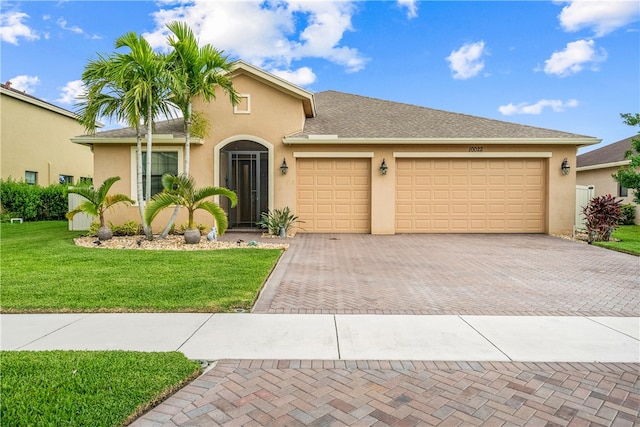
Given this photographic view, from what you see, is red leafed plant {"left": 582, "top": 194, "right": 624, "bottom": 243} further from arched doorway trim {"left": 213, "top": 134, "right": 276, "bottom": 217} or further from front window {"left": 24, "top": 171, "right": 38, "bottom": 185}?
front window {"left": 24, "top": 171, "right": 38, "bottom": 185}

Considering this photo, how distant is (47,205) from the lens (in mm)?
19344

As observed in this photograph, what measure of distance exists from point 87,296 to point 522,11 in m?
14.4

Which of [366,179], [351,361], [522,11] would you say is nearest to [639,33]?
[522,11]

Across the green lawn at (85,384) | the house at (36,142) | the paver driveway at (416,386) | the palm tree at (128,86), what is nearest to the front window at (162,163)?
the palm tree at (128,86)

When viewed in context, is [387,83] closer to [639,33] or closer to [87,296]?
[639,33]

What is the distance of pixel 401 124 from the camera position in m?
15.1

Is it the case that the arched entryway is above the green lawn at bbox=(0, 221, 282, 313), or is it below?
above

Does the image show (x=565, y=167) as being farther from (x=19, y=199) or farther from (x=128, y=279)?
(x=19, y=199)

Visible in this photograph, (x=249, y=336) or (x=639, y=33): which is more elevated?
(x=639, y=33)

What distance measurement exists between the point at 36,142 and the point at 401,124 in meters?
19.7

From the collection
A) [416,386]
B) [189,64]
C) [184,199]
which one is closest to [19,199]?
[184,199]

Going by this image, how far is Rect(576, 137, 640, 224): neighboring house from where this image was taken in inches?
751

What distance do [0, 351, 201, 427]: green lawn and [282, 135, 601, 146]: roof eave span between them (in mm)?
10585

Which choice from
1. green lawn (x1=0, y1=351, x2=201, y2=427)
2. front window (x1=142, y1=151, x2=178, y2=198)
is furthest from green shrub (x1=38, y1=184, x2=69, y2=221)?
green lawn (x1=0, y1=351, x2=201, y2=427)
